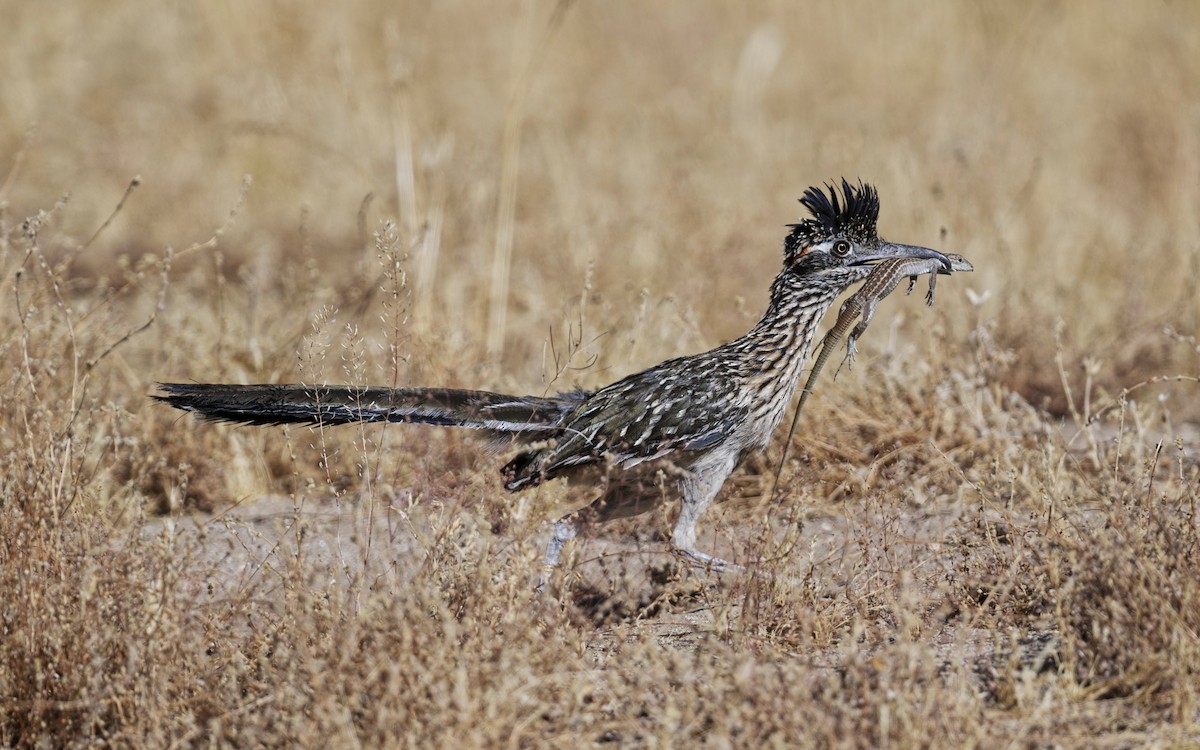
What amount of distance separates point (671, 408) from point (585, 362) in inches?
62.9

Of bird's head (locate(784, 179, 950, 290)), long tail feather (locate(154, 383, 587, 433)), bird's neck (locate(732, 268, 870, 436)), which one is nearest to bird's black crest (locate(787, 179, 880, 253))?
bird's head (locate(784, 179, 950, 290))

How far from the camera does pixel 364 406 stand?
4.94 meters

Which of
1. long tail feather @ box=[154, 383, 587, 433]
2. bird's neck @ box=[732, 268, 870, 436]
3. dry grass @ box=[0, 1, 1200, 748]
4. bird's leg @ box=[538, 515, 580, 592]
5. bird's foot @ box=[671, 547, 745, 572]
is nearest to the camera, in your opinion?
dry grass @ box=[0, 1, 1200, 748]

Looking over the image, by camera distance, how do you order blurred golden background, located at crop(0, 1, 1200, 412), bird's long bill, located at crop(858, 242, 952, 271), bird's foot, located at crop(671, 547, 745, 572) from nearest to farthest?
bird's foot, located at crop(671, 547, 745, 572) < bird's long bill, located at crop(858, 242, 952, 271) < blurred golden background, located at crop(0, 1, 1200, 412)

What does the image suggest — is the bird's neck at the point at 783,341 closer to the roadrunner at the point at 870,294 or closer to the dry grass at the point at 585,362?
the roadrunner at the point at 870,294

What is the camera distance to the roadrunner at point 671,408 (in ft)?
16.1

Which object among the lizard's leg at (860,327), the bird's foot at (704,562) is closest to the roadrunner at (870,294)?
the lizard's leg at (860,327)

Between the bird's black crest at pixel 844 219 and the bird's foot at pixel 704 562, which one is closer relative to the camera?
the bird's foot at pixel 704 562

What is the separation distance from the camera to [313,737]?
11.5ft

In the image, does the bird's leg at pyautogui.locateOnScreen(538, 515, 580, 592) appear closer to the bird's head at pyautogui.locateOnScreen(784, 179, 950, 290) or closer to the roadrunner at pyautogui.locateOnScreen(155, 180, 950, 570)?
the roadrunner at pyautogui.locateOnScreen(155, 180, 950, 570)

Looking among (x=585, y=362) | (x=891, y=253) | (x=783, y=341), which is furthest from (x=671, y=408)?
(x=585, y=362)

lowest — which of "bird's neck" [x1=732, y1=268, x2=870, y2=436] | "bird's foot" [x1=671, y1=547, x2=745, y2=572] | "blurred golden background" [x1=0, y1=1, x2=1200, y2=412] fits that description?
"bird's foot" [x1=671, y1=547, x2=745, y2=572]

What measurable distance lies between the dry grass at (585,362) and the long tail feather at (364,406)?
124mm

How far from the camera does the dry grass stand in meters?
3.78
